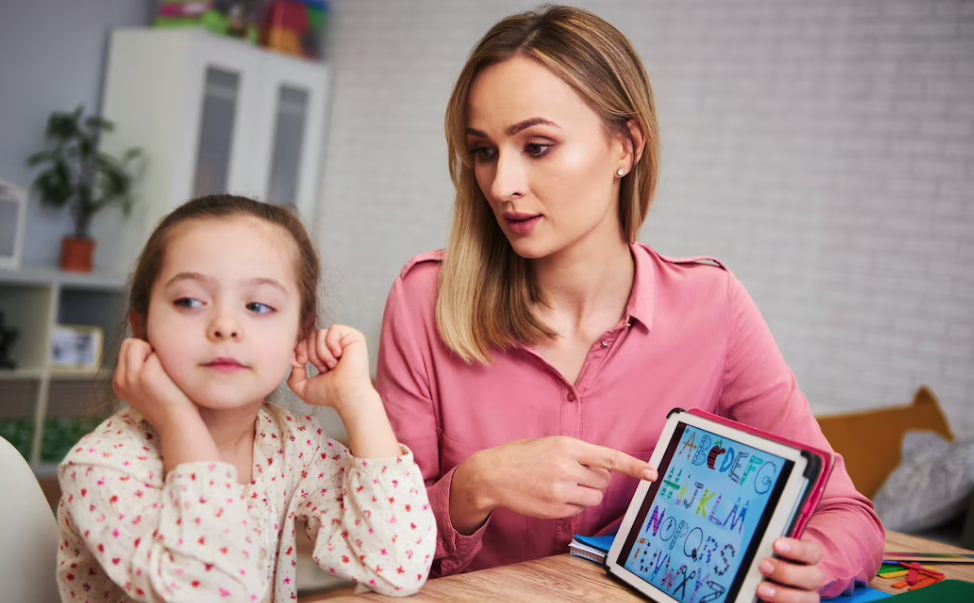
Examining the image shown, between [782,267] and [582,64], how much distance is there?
3043 mm

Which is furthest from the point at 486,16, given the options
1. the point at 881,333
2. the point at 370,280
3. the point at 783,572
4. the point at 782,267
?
the point at 783,572

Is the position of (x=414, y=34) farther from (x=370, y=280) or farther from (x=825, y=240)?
(x=825, y=240)

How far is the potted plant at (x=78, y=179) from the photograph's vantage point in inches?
192

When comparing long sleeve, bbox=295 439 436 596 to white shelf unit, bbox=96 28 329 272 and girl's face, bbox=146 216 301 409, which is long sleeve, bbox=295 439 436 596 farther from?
white shelf unit, bbox=96 28 329 272

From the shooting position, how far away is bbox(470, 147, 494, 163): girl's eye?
148 cm

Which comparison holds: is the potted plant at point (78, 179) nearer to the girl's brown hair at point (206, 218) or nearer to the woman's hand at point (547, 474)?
the girl's brown hair at point (206, 218)

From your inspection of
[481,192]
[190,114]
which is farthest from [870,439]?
[190,114]

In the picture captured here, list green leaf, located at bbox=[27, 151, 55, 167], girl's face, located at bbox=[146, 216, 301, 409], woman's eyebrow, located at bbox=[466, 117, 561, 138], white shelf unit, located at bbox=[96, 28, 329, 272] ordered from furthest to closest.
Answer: white shelf unit, located at bbox=[96, 28, 329, 272], green leaf, located at bbox=[27, 151, 55, 167], woman's eyebrow, located at bbox=[466, 117, 561, 138], girl's face, located at bbox=[146, 216, 301, 409]

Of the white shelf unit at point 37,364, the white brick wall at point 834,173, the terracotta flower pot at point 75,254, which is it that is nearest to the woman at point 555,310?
the white brick wall at point 834,173

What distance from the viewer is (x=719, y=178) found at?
4.45m

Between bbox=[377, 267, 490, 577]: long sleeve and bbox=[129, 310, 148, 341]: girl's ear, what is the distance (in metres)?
0.43

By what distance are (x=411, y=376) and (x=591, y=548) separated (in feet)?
1.37

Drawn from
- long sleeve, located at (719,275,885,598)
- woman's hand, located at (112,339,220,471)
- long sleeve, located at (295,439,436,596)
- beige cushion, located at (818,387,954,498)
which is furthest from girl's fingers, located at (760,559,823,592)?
beige cushion, located at (818,387,954,498)

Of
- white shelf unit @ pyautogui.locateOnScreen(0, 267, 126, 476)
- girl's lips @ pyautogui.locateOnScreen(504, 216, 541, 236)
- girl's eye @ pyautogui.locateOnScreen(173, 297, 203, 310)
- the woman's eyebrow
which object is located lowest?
white shelf unit @ pyautogui.locateOnScreen(0, 267, 126, 476)
